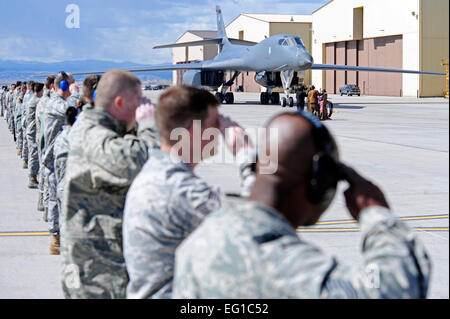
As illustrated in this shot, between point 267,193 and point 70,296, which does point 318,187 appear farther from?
point 70,296

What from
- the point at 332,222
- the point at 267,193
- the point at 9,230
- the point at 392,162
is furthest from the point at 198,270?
the point at 392,162

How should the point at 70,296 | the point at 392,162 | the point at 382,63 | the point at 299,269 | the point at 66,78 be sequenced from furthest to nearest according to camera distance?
the point at 382,63, the point at 392,162, the point at 66,78, the point at 70,296, the point at 299,269

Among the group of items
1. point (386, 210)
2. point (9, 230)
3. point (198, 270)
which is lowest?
point (9, 230)

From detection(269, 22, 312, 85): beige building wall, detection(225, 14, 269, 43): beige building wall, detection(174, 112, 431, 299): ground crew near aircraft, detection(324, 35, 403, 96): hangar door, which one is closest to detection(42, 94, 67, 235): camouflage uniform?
detection(174, 112, 431, 299): ground crew near aircraft

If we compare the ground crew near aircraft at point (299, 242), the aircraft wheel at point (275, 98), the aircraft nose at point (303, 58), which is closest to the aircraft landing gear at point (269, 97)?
the aircraft wheel at point (275, 98)

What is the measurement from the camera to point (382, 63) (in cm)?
5681

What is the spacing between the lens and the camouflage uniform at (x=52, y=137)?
6973 mm

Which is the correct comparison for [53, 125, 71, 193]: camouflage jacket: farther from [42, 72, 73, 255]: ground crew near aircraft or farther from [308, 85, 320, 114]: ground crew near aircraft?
Result: [308, 85, 320, 114]: ground crew near aircraft

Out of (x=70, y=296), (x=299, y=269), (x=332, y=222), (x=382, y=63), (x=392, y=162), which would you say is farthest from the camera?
(x=382, y=63)

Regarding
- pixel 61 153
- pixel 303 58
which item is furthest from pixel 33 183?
pixel 303 58

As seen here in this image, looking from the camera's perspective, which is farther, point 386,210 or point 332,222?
point 332,222

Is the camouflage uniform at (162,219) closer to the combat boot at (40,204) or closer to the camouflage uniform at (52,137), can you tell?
the camouflage uniform at (52,137)

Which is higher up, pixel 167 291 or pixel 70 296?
pixel 167 291

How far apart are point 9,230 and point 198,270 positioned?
23.1 ft
